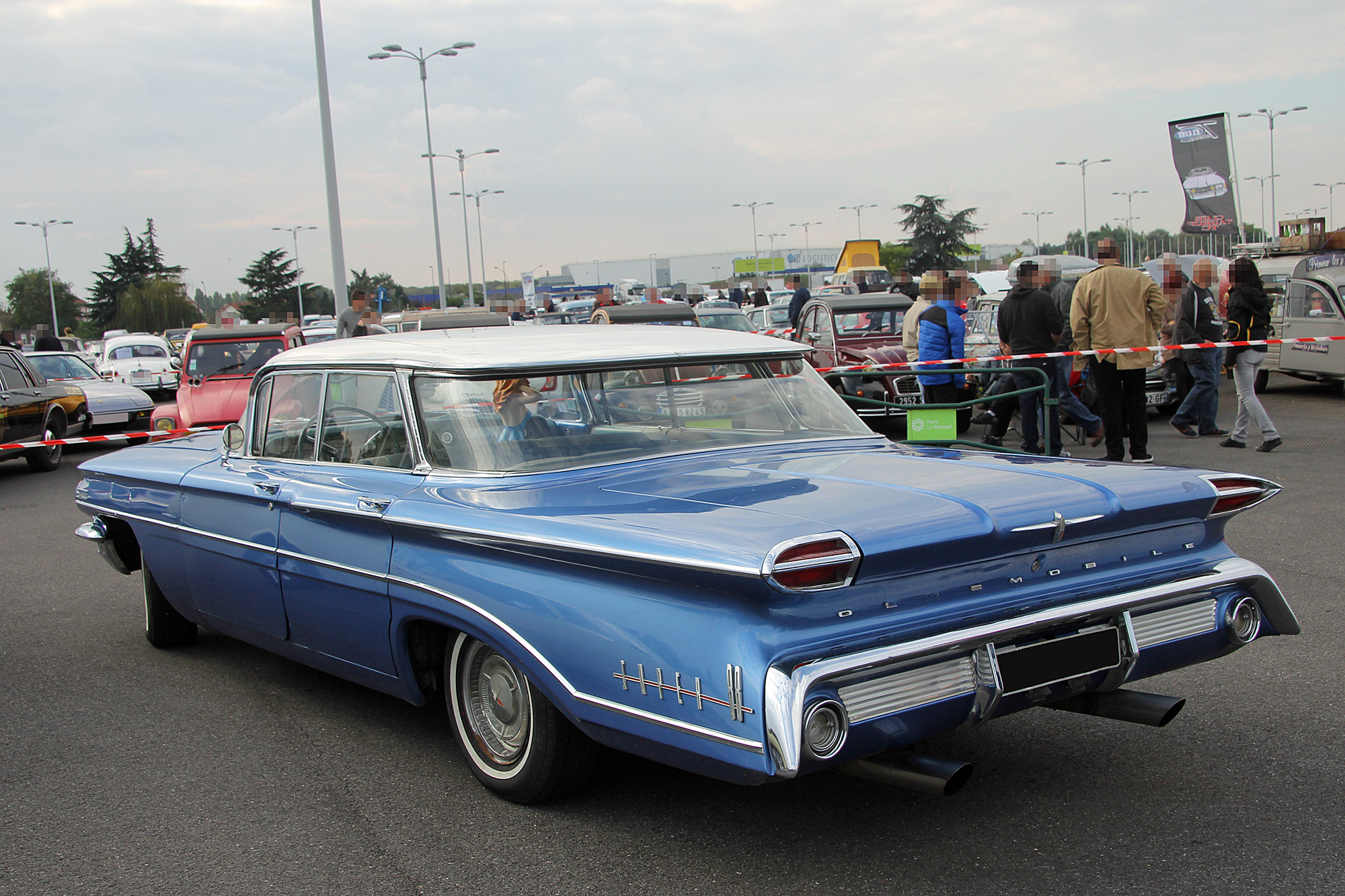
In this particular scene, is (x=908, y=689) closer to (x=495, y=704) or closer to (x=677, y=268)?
(x=495, y=704)

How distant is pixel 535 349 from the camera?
13.2 feet

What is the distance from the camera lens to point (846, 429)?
4.37m

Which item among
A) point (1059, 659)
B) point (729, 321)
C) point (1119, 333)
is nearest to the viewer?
point (1059, 659)

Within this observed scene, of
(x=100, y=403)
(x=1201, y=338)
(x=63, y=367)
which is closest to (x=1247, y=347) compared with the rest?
(x=1201, y=338)

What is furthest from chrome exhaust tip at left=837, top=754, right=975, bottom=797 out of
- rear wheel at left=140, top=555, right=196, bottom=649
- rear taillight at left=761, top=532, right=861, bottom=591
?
rear wheel at left=140, top=555, right=196, bottom=649

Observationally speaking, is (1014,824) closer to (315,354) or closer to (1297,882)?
(1297,882)

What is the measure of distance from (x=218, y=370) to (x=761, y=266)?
110 metres

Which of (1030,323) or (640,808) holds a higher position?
(1030,323)

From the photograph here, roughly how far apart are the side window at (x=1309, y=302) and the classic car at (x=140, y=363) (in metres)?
20.0

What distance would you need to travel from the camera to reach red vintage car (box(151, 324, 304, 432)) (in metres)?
13.0

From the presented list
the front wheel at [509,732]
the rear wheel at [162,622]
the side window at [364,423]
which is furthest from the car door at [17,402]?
the front wheel at [509,732]

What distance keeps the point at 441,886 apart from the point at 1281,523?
6387 millimetres

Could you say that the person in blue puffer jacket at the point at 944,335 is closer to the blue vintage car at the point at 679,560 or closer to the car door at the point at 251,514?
the blue vintage car at the point at 679,560

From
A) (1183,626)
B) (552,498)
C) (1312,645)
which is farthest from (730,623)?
(1312,645)
